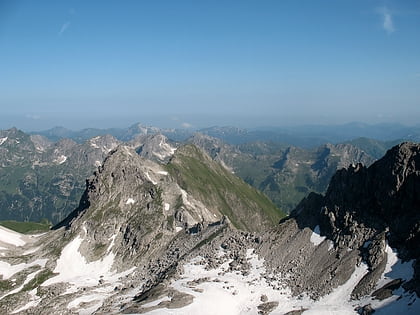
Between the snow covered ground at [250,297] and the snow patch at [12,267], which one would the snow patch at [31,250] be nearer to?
the snow patch at [12,267]

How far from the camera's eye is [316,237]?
105 m

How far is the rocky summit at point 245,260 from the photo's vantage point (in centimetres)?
8394

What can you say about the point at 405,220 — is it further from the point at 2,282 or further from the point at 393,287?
the point at 2,282

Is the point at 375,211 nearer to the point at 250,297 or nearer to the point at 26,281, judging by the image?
the point at 250,297

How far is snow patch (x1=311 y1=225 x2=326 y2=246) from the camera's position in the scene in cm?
10249

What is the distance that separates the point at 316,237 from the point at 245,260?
788 inches

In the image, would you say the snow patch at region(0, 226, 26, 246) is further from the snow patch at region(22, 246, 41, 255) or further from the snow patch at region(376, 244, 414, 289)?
the snow patch at region(376, 244, 414, 289)

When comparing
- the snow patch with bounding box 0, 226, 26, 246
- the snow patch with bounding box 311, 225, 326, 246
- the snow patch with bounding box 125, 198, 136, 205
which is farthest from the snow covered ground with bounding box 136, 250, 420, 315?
the snow patch with bounding box 0, 226, 26, 246

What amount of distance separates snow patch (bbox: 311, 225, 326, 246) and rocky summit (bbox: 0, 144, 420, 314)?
0.29 meters

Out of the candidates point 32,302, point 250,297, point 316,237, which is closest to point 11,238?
point 32,302

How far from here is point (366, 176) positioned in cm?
10306

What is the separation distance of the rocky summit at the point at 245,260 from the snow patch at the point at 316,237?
291 millimetres

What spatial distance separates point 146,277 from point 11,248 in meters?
74.0

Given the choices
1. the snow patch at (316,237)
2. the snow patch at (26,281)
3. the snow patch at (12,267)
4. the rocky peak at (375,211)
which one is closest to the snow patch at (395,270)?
the rocky peak at (375,211)
